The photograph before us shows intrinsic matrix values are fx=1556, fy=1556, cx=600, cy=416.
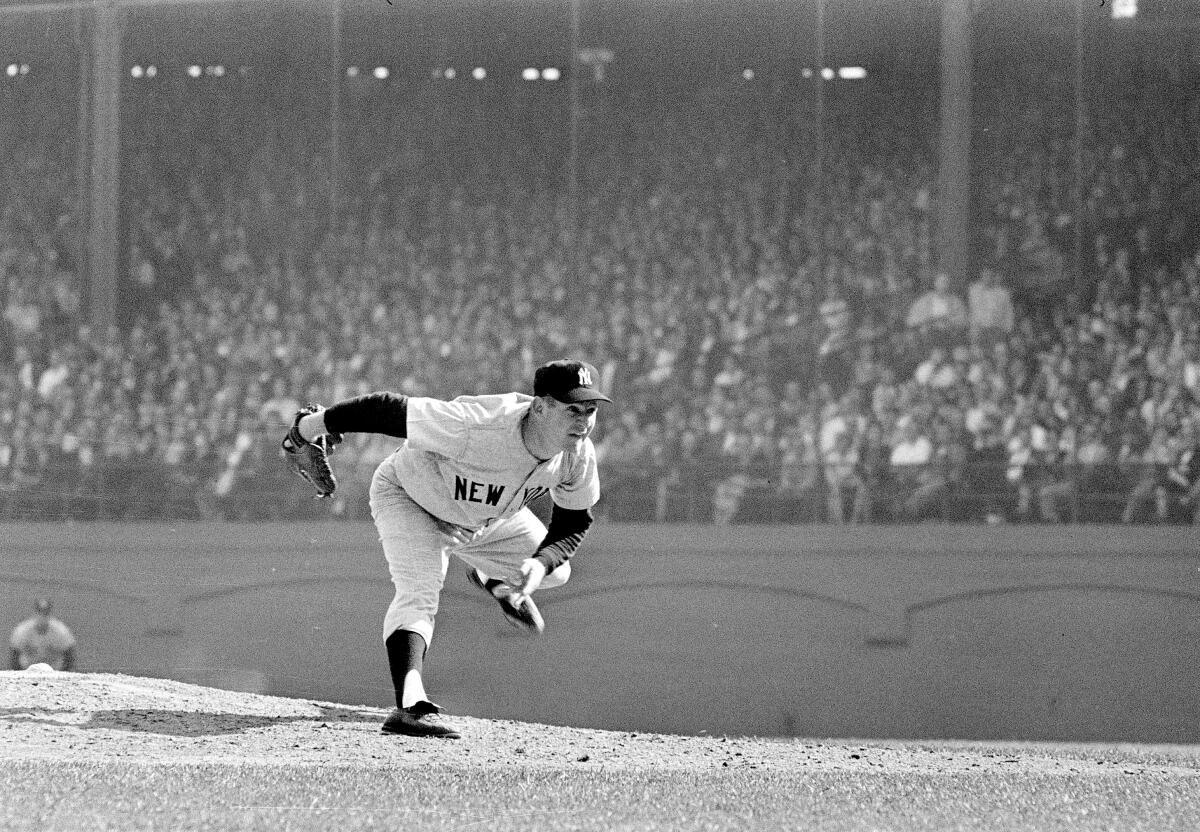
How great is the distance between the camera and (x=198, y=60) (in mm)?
17938

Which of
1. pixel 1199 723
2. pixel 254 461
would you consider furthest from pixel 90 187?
pixel 1199 723

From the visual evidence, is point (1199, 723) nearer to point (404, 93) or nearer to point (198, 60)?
point (404, 93)

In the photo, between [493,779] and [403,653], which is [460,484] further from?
[493,779]

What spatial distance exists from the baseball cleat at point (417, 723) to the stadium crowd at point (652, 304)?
8.59m

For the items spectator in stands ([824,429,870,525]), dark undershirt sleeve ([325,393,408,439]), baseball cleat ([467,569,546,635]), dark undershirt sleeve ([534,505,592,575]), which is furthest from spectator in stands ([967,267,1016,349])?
dark undershirt sleeve ([325,393,408,439])

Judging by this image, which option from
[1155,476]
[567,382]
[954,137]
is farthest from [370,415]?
[954,137]

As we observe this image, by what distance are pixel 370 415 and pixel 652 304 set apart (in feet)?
35.6

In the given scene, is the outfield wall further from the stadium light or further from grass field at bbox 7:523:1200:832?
the stadium light

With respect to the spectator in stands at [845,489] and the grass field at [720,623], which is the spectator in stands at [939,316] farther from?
the grass field at [720,623]

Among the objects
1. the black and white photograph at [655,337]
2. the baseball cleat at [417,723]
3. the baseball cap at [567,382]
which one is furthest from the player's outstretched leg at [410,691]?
the black and white photograph at [655,337]

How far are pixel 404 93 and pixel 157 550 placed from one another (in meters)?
6.44

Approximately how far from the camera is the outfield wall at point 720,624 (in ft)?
44.8

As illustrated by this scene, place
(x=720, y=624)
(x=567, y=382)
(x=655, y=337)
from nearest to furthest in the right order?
(x=567, y=382) → (x=720, y=624) → (x=655, y=337)

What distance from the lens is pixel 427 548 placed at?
17.5 ft
